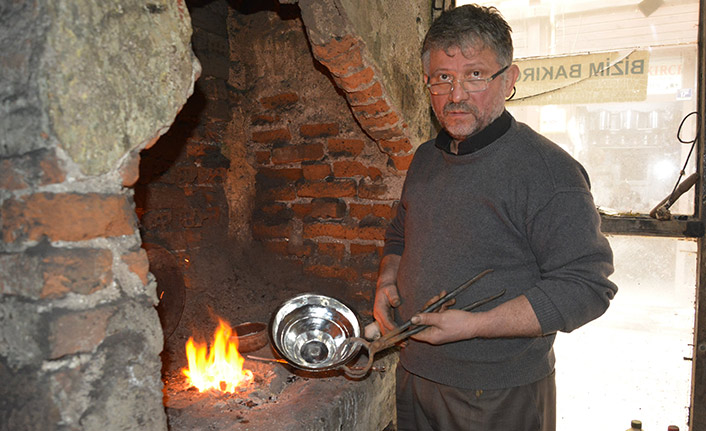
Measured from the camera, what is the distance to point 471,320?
1292mm

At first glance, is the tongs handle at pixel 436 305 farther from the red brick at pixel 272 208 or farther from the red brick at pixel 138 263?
the red brick at pixel 272 208

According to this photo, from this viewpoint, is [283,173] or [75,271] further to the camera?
[283,173]

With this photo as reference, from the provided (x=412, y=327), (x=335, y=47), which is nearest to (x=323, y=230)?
(x=335, y=47)

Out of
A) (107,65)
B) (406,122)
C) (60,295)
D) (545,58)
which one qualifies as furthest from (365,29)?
(60,295)

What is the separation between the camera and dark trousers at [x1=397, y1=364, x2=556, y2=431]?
144 cm

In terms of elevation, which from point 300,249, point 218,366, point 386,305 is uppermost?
point 386,305

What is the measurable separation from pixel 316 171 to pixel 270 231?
47cm

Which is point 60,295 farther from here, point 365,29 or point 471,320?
point 365,29

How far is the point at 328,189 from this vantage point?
8.86 ft

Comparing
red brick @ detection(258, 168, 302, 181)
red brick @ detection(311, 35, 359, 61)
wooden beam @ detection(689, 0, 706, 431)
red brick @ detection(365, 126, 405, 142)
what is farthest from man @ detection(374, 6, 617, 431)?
red brick @ detection(258, 168, 302, 181)

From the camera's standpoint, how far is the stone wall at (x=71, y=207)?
908mm

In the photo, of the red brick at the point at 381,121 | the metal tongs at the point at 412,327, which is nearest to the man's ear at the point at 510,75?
the metal tongs at the point at 412,327

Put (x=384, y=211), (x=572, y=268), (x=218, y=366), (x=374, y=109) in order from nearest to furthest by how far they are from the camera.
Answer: (x=572, y=268), (x=218, y=366), (x=374, y=109), (x=384, y=211)

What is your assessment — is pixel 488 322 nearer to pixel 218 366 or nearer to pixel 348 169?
pixel 218 366
